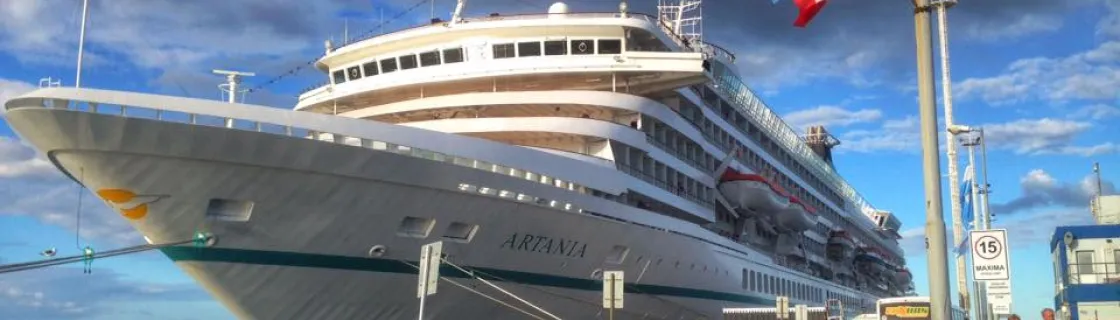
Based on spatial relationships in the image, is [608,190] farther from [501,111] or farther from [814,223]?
[814,223]

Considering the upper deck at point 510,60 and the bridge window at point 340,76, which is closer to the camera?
the upper deck at point 510,60

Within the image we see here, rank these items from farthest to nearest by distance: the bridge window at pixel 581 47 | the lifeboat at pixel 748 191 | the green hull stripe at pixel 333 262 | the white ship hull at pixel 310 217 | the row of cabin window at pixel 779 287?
the lifeboat at pixel 748 191 < the row of cabin window at pixel 779 287 < the bridge window at pixel 581 47 < the green hull stripe at pixel 333 262 < the white ship hull at pixel 310 217

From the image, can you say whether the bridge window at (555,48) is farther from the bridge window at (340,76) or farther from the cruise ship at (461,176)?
the bridge window at (340,76)

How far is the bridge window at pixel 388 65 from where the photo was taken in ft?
82.2

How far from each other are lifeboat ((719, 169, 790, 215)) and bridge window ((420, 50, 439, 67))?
10.9m

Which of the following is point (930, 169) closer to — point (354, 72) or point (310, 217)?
point (310, 217)

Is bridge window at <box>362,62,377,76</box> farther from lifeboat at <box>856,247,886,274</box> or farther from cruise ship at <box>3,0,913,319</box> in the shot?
lifeboat at <box>856,247,886,274</box>

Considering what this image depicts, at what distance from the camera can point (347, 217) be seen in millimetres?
15492

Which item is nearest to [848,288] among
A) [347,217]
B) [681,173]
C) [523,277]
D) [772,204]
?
[772,204]

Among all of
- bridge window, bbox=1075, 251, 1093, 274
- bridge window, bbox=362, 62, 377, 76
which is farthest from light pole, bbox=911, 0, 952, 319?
bridge window, bbox=362, 62, 377, 76

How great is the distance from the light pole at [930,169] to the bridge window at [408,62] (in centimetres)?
1796

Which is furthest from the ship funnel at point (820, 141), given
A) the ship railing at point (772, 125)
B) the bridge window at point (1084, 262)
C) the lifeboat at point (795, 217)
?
the bridge window at point (1084, 262)

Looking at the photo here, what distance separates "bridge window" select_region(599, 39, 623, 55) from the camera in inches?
958

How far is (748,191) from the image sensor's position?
3081 cm
